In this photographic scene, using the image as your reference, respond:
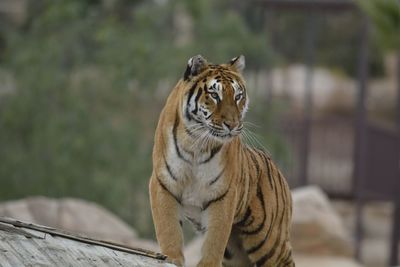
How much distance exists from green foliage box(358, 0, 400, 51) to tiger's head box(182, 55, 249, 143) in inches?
403

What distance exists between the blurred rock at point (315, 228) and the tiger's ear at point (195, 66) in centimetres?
891

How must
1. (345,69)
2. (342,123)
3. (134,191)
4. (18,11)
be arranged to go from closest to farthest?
(134,191)
(342,123)
(18,11)
(345,69)

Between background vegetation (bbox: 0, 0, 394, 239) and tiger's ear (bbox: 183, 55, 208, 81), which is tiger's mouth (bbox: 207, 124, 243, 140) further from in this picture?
background vegetation (bbox: 0, 0, 394, 239)

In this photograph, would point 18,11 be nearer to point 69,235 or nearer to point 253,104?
point 253,104

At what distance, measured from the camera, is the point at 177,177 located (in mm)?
6324

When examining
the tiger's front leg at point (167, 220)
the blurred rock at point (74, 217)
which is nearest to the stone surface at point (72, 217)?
the blurred rock at point (74, 217)

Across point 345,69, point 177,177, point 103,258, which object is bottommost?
point 103,258

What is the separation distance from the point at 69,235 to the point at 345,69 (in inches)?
1081

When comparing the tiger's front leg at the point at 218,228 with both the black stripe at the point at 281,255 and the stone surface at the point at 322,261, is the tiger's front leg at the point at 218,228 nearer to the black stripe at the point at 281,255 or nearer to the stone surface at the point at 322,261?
the black stripe at the point at 281,255

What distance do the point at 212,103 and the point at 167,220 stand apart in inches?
25.2

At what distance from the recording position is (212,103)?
624 centimetres

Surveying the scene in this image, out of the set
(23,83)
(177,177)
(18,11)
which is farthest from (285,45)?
(177,177)

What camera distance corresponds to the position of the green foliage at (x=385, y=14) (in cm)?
1664

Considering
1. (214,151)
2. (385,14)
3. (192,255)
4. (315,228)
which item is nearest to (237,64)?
(214,151)
